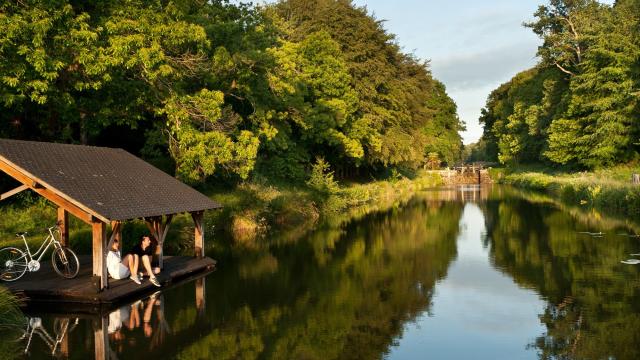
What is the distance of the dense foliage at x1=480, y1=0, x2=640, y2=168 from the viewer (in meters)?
54.3

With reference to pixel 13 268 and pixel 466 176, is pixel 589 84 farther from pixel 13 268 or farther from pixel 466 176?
pixel 466 176

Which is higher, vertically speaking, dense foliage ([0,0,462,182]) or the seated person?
dense foliage ([0,0,462,182])

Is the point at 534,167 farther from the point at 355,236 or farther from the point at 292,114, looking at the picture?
the point at 355,236

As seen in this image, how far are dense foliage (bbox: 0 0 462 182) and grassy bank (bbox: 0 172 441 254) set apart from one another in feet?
6.16

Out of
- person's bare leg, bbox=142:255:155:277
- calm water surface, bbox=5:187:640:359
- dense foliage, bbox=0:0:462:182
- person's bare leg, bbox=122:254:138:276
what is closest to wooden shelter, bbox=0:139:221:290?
person's bare leg, bbox=122:254:138:276

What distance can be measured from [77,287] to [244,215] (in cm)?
1650

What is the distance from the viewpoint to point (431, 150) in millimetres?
112625

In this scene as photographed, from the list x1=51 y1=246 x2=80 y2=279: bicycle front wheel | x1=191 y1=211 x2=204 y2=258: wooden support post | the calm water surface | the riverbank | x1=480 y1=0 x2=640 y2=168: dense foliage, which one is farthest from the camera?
x1=480 y1=0 x2=640 y2=168: dense foliage

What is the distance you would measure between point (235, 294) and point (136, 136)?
21.3m

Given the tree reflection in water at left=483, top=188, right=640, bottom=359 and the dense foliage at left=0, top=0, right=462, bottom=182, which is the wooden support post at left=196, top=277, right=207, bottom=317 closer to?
the tree reflection in water at left=483, top=188, right=640, bottom=359

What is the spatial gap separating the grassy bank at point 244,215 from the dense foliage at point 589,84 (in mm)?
22867

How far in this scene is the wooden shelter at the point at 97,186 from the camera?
14.1m

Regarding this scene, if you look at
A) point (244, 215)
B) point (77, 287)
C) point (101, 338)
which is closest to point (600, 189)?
point (244, 215)

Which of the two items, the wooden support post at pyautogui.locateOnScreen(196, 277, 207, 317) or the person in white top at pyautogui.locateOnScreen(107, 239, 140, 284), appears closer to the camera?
the wooden support post at pyautogui.locateOnScreen(196, 277, 207, 317)
